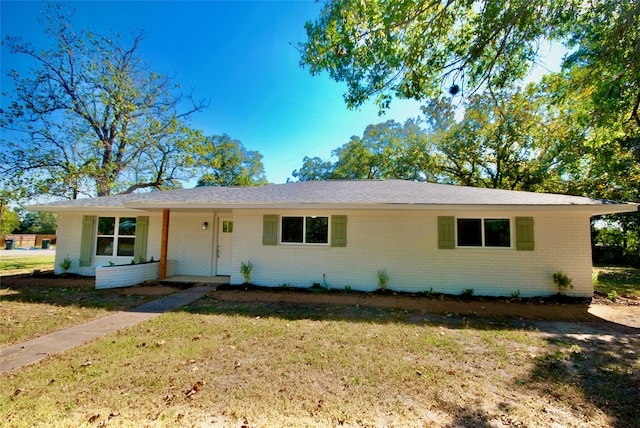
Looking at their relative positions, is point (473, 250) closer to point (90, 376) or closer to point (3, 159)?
point (90, 376)

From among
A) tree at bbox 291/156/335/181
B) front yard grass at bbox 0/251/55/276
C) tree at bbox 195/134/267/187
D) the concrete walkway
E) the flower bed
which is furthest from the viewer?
tree at bbox 291/156/335/181

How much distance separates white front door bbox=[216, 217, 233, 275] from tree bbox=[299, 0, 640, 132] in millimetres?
6493

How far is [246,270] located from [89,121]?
1852 cm

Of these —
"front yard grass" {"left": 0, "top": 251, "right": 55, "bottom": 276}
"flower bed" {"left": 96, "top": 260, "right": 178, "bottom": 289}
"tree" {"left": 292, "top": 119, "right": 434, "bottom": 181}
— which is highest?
"tree" {"left": 292, "top": 119, "right": 434, "bottom": 181}

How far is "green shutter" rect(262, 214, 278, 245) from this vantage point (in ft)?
28.9

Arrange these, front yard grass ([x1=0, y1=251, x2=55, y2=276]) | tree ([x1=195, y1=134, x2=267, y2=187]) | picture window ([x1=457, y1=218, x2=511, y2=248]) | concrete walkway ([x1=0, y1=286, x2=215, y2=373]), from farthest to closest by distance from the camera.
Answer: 1. tree ([x1=195, y1=134, x2=267, y2=187])
2. front yard grass ([x1=0, y1=251, x2=55, y2=276])
3. picture window ([x1=457, y1=218, x2=511, y2=248])
4. concrete walkway ([x1=0, y1=286, x2=215, y2=373])

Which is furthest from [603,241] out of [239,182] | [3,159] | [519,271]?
[3,159]

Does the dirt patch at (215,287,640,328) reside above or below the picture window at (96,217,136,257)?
below

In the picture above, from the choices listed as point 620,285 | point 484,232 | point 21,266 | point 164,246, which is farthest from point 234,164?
point 620,285

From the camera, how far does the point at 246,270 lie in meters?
8.76

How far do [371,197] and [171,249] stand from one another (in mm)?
7772

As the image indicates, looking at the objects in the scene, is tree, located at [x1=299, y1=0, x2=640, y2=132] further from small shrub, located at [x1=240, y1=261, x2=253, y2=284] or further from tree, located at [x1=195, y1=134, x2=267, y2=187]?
tree, located at [x1=195, y1=134, x2=267, y2=187]

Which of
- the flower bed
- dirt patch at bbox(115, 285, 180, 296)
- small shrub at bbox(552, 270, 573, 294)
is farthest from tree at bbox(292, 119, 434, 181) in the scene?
dirt patch at bbox(115, 285, 180, 296)

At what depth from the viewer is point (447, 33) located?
239 inches
